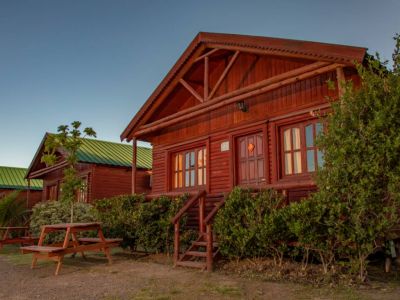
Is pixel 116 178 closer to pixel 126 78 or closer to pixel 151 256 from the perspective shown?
Answer: pixel 126 78

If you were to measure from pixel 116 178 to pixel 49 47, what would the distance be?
665 cm

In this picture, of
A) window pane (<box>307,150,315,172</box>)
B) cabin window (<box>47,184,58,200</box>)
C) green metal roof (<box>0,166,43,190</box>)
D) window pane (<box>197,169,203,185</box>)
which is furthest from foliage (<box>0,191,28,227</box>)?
window pane (<box>307,150,315,172</box>)

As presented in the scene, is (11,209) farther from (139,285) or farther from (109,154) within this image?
(139,285)

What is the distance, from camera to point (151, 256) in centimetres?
943

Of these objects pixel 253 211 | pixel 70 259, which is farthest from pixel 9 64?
pixel 253 211

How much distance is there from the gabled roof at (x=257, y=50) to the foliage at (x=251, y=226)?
110 inches

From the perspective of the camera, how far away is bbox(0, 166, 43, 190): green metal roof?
85.1 feet

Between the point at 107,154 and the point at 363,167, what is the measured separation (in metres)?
15.2

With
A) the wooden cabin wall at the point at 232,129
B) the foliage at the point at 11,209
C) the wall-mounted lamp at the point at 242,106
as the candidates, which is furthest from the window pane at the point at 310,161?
the foliage at the point at 11,209

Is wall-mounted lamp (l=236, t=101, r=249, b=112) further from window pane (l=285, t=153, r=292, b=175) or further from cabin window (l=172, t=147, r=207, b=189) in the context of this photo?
cabin window (l=172, t=147, r=207, b=189)

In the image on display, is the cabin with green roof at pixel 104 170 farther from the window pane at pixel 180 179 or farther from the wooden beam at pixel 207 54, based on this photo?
the wooden beam at pixel 207 54

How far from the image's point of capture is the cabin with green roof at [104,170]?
17.8m

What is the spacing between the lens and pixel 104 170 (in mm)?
18188

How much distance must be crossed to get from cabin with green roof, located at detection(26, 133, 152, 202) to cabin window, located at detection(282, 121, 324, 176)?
9.42m
